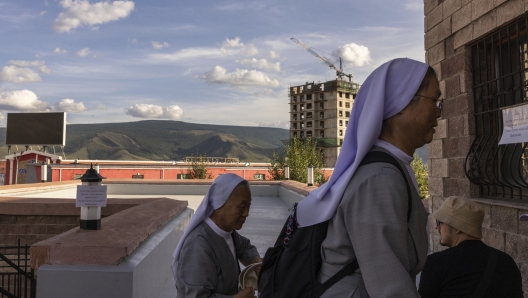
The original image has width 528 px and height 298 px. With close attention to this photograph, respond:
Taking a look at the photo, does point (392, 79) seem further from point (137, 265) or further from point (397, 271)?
point (137, 265)

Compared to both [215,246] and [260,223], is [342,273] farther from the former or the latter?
[260,223]

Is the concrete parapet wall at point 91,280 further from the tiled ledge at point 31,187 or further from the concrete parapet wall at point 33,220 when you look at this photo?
the tiled ledge at point 31,187

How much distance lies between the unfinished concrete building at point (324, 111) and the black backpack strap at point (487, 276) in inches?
3891

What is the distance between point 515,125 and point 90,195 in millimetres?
3377

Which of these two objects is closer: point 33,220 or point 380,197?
point 380,197

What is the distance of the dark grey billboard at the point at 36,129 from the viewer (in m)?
37.1

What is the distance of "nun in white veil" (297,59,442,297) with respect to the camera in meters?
1.26

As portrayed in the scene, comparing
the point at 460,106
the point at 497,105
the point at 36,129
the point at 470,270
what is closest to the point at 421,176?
the point at 460,106

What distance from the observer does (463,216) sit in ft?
8.58

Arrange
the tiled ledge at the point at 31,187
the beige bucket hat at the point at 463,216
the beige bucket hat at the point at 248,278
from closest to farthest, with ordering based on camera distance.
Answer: the beige bucket hat at the point at 248,278, the beige bucket hat at the point at 463,216, the tiled ledge at the point at 31,187

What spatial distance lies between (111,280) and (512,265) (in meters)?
2.37

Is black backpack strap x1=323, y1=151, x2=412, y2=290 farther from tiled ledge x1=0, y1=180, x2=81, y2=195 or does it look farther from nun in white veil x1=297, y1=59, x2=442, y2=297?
tiled ledge x1=0, y1=180, x2=81, y2=195

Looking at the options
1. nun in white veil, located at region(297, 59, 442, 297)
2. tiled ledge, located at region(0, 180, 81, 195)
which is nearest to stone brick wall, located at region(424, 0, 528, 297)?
nun in white veil, located at region(297, 59, 442, 297)

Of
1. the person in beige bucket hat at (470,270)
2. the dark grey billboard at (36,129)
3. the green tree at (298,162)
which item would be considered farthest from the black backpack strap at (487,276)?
the dark grey billboard at (36,129)
